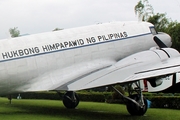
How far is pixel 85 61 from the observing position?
17281mm

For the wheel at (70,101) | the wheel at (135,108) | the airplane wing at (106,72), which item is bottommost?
the wheel at (70,101)

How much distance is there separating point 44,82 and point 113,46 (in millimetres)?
4064

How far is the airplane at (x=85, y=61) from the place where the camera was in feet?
48.5

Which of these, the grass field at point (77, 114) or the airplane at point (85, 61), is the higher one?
the airplane at point (85, 61)

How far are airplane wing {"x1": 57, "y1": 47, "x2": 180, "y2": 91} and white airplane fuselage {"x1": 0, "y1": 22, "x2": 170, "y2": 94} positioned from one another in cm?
113

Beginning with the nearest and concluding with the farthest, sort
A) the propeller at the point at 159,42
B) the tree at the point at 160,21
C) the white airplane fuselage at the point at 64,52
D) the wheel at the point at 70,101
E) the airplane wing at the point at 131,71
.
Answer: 1. the airplane wing at the point at 131,71
2. the white airplane fuselage at the point at 64,52
3. the propeller at the point at 159,42
4. the wheel at the point at 70,101
5. the tree at the point at 160,21

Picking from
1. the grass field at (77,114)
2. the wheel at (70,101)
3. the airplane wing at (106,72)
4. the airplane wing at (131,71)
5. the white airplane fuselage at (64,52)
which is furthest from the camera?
the wheel at (70,101)

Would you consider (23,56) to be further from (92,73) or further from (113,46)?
(113,46)

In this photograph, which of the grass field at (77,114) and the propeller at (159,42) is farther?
the propeller at (159,42)

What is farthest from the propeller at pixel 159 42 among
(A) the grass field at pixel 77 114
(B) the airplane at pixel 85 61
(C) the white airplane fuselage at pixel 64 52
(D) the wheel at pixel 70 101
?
(D) the wheel at pixel 70 101

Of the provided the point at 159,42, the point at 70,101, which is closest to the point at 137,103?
the point at 159,42

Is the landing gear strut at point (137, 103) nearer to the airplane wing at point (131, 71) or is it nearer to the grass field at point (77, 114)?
the grass field at point (77, 114)

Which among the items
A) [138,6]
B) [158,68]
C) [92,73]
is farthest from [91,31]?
[138,6]

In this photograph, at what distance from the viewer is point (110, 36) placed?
18.2 meters
